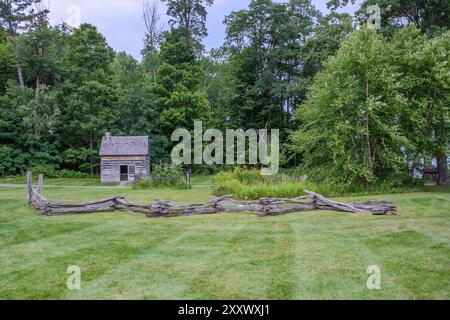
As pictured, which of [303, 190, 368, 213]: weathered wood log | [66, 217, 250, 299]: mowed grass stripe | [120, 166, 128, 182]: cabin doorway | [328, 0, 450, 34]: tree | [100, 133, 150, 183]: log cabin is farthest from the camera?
[120, 166, 128, 182]: cabin doorway

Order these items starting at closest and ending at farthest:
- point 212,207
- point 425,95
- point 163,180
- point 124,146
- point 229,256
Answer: point 229,256 → point 212,207 → point 425,95 → point 163,180 → point 124,146

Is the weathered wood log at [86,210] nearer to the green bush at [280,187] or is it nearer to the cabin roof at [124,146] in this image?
the green bush at [280,187]

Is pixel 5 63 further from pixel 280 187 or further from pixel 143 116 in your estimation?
pixel 280 187

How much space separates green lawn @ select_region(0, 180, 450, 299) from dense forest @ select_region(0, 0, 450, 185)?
23.7 ft

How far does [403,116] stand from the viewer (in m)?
17.6

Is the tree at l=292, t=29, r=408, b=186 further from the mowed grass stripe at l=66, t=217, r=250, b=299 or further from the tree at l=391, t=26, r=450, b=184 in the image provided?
the mowed grass stripe at l=66, t=217, r=250, b=299

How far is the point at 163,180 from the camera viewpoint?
2288 centimetres

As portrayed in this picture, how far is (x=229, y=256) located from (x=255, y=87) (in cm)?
3083

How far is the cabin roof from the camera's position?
99.7 ft

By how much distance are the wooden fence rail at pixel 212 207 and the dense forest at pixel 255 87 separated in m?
5.17

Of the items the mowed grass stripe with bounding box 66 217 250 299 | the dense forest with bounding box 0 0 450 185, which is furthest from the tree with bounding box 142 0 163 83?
the mowed grass stripe with bounding box 66 217 250 299

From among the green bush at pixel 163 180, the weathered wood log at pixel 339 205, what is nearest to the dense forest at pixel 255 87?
the weathered wood log at pixel 339 205

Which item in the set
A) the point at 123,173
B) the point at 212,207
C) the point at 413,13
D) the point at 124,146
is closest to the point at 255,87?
the point at 124,146
